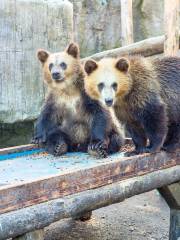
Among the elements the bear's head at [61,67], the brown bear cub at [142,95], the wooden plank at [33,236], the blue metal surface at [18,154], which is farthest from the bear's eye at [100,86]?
the wooden plank at [33,236]

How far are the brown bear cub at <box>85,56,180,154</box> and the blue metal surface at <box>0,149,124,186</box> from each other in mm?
371

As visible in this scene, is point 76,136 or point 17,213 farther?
point 76,136

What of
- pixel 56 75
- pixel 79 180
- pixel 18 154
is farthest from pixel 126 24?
pixel 79 180

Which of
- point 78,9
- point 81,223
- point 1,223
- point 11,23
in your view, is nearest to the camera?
point 1,223

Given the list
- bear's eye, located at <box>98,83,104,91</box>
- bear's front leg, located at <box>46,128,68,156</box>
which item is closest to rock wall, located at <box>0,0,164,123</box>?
bear's front leg, located at <box>46,128,68,156</box>

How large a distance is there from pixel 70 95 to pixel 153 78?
932 mm

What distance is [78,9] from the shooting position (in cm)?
1238

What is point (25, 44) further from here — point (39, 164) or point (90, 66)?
point (39, 164)

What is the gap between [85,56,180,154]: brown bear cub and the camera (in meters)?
4.14

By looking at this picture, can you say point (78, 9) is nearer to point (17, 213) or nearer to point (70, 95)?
point (70, 95)

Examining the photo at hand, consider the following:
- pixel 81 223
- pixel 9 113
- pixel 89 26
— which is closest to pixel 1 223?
pixel 81 223

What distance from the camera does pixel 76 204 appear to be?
336 cm

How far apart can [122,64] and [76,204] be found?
1376 mm

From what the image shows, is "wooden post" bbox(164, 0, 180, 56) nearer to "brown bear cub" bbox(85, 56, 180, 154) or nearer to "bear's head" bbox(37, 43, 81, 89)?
"bear's head" bbox(37, 43, 81, 89)
